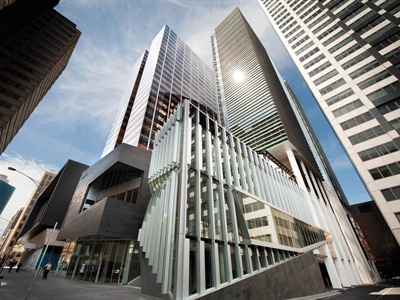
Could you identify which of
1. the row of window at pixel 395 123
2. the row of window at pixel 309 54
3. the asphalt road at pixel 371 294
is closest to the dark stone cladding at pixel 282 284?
the asphalt road at pixel 371 294

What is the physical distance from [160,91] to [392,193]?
61.6m

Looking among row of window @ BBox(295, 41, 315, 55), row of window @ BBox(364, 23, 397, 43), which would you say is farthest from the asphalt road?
row of window @ BBox(295, 41, 315, 55)

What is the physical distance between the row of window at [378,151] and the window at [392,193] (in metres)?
4.91

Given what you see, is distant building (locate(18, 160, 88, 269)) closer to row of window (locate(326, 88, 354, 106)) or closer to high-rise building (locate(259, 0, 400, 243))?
high-rise building (locate(259, 0, 400, 243))

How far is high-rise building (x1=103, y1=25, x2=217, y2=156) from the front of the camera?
54869 mm

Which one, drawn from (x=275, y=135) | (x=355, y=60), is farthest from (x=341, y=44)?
(x=275, y=135)

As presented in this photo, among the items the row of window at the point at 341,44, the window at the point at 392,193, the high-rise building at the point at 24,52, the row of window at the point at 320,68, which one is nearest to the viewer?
the window at the point at 392,193

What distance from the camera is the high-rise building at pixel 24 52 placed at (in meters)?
26.5

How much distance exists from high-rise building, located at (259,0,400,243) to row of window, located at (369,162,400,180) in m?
0.10

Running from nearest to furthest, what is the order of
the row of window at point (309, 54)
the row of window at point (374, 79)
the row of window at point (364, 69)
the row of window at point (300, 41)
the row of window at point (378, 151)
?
the row of window at point (378, 151) < the row of window at point (374, 79) < the row of window at point (364, 69) < the row of window at point (309, 54) < the row of window at point (300, 41)

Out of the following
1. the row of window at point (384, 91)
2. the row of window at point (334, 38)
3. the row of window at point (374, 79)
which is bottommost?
the row of window at point (384, 91)

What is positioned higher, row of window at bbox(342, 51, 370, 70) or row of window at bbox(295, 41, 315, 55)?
row of window at bbox(295, 41, 315, 55)

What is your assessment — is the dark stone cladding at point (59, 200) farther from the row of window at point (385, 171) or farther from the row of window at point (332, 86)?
the row of window at point (332, 86)

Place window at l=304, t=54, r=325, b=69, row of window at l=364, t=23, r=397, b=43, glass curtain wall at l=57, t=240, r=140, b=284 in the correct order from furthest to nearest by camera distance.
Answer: window at l=304, t=54, r=325, b=69 → row of window at l=364, t=23, r=397, b=43 → glass curtain wall at l=57, t=240, r=140, b=284
